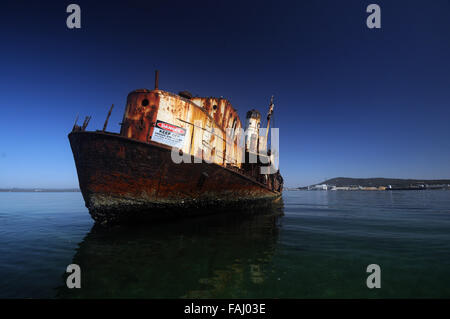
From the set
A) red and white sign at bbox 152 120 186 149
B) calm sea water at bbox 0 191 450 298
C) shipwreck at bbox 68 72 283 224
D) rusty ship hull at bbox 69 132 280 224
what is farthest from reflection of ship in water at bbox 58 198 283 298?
red and white sign at bbox 152 120 186 149

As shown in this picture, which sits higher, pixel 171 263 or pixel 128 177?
pixel 128 177

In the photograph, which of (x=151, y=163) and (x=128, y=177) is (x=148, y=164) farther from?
(x=128, y=177)

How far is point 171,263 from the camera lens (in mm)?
4195

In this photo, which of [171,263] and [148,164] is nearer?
[171,263]

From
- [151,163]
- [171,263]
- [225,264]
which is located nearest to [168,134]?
[151,163]

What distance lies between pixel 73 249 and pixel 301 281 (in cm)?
590

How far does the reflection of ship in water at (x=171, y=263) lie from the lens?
10.3ft

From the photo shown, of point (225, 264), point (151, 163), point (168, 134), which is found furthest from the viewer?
point (168, 134)

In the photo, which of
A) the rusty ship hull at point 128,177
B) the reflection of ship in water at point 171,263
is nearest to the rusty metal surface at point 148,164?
the rusty ship hull at point 128,177

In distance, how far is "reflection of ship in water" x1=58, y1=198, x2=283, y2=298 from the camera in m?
3.15

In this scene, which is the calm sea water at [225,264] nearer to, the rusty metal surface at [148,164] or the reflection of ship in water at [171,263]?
the reflection of ship in water at [171,263]
